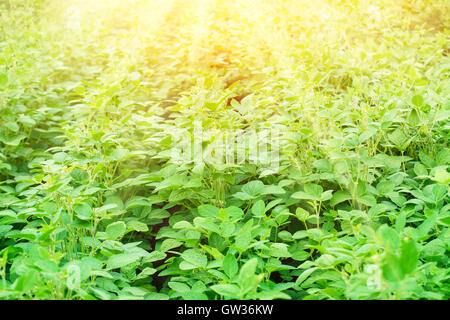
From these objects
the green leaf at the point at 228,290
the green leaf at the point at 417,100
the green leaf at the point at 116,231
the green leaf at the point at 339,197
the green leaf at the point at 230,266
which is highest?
the green leaf at the point at 417,100

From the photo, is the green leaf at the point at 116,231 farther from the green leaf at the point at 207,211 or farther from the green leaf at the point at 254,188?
the green leaf at the point at 254,188

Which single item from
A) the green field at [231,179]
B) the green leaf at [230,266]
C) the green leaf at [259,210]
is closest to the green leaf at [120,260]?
the green field at [231,179]

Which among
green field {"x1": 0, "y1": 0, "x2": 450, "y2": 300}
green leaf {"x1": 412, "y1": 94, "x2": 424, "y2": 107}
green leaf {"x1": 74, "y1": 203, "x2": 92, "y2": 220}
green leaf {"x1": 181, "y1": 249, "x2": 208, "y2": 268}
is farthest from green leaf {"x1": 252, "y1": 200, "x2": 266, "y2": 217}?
green leaf {"x1": 412, "y1": 94, "x2": 424, "y2": 107}

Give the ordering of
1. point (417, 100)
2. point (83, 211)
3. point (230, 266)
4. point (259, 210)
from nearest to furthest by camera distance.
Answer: point (230, 266), point (83, 211), point (259, 210), point (417, 100)

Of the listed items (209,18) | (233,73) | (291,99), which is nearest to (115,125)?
(291,99)

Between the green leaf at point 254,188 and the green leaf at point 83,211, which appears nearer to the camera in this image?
the green leaf at point 83,211

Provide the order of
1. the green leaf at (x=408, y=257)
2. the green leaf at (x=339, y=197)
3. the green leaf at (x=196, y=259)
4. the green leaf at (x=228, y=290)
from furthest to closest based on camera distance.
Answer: the green leaf at (x=339, y=197), the green leaf at (x=196, y=259), the green leaf at (x=228, y=290), the green leaf at (x=408, y=257)

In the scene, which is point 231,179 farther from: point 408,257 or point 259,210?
point 408,257

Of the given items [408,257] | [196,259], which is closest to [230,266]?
[196,259]

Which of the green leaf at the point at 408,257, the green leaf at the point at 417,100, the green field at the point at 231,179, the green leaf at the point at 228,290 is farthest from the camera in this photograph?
the green leaf at the point at 417,100

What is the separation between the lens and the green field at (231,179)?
1.20 m

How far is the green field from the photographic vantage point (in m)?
1.20

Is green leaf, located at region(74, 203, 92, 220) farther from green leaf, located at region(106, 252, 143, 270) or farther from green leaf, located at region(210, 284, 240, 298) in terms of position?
green leaf, located at region(210, 284, 240, 298)

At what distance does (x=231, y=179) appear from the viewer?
5.74 ft
